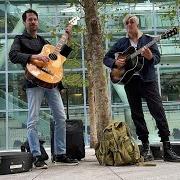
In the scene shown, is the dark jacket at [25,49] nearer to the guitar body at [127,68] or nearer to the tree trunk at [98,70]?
the guitar body at [127,68]

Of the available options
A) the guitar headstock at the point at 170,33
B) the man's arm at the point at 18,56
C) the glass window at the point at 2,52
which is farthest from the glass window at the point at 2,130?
the guitar headstock at the point at 170,33

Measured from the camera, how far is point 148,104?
5.60 meters

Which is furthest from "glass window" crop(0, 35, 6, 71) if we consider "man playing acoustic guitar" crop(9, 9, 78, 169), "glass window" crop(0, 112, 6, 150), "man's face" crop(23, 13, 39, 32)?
"man's face" crop(23, 13, 39, 32)

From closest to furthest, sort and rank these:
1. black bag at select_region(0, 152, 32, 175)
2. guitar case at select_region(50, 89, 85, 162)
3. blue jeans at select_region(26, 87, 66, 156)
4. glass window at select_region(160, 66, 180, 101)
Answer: black bag at select_region(0, 152, 32, 175) → blue jeans at select_region(26, 87, 66, 156) → guitar case at select_region(50, 89, 85, 162) → glass window at select_region(160, 66, 180, 101)

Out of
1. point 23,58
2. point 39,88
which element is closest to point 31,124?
point 39,88

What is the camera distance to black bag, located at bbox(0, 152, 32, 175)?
4.88 meters

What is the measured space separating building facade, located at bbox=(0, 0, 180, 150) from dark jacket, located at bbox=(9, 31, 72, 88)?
8.76 meters

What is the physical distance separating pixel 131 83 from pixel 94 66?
4.20ft

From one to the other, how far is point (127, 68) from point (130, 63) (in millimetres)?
79

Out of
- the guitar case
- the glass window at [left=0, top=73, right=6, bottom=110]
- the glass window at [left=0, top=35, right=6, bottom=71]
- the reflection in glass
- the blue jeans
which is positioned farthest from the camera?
the glass window at [left=0, top=35, right=6, bottom=71]

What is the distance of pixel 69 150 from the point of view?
20.7ft

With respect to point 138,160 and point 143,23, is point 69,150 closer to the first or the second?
point 138,160

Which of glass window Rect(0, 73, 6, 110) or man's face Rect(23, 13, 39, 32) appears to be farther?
glass window Rect(0, 73, 6, 110)

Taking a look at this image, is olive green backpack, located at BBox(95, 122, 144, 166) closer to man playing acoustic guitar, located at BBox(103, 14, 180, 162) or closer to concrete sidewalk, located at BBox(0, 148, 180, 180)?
concrete sidewalk, located at BBox(0, 148, 180, 180)
